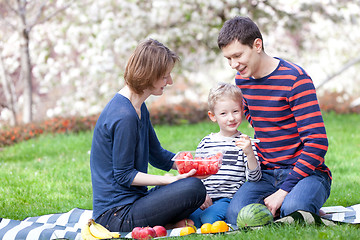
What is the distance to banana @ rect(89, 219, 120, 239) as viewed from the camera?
327cm

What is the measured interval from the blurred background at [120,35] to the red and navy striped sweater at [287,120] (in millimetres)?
5620

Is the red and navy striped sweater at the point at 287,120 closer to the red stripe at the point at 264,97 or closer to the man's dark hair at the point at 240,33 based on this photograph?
the red stripe at the point at 264,97

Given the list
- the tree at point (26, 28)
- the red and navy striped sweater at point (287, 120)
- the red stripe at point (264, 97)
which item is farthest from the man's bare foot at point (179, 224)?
the tree at point (26, 28)

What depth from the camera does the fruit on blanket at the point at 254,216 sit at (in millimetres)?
3334

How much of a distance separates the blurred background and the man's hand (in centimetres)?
610

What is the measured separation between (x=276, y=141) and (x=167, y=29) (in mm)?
6726

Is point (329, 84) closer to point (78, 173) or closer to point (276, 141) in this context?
point (78, 173)

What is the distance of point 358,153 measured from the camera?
21.9 ft

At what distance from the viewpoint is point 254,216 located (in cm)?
334

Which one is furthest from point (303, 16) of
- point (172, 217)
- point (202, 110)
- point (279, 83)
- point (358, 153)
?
point (172, 217)

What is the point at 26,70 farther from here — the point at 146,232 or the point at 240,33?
the point at 146,232

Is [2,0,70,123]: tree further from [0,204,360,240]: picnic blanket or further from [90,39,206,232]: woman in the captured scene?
[90,39,206,232]: woman

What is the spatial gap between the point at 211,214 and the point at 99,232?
0.91m

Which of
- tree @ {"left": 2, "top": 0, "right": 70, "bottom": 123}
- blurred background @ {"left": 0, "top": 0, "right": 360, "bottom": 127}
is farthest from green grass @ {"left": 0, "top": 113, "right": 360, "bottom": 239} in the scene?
tree @ {"left": 2, "top": 0, "right": 70, "bottom": 123}
